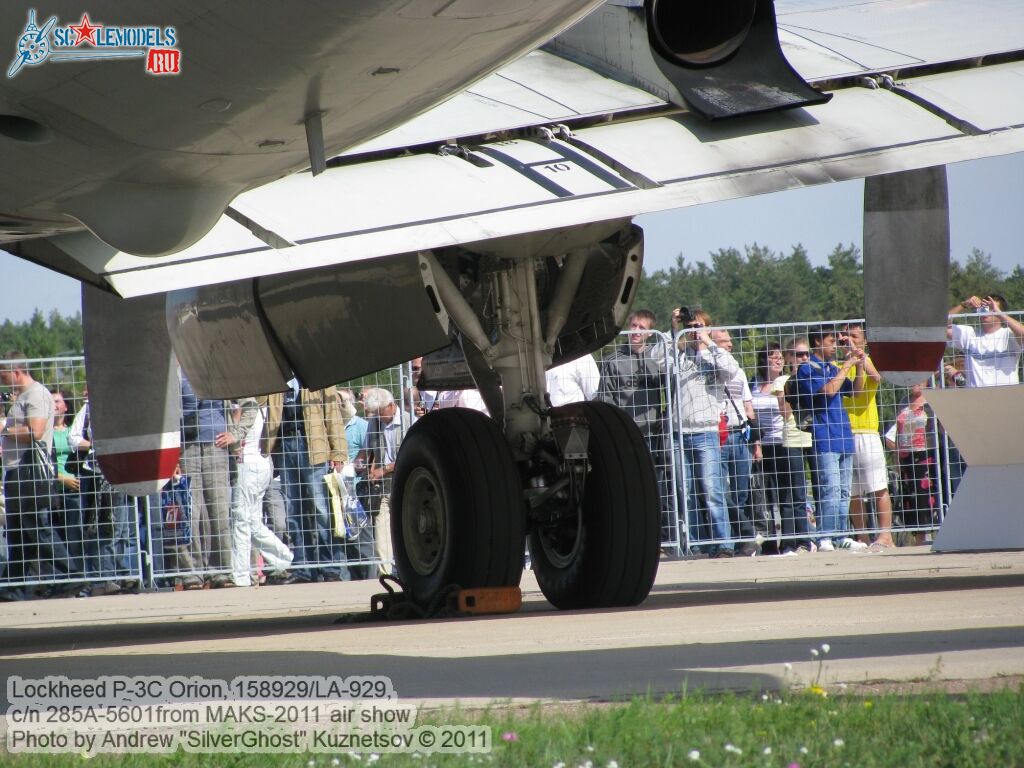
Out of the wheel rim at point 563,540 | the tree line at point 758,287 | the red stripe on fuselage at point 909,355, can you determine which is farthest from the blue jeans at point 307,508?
the tree line at point 758,287

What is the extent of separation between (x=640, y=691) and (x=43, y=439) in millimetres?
9514

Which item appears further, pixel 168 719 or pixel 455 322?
pixel 455 322

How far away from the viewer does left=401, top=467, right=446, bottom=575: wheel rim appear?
7207 millimetres

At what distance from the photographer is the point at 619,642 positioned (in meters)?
5.27

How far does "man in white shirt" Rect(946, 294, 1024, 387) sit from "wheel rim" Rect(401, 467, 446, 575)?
7774 millimetres

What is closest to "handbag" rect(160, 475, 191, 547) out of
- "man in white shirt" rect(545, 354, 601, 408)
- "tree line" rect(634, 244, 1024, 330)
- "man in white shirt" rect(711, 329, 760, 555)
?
"man in white shirt" rect(545, 354, 601, 408)

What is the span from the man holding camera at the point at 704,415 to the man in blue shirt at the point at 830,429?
752 mm

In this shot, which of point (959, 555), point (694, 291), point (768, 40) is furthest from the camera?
point (694, 291)

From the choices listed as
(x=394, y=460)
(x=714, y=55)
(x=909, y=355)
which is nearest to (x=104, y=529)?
(x=394, y=460)

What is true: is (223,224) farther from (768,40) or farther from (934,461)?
(934,461)

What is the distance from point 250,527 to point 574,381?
3.22 m

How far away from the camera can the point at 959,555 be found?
11328 mm

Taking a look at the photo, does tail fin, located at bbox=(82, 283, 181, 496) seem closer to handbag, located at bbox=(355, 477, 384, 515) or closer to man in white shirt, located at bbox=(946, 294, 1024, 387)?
handbag, located at bbox=(355, 477, 384, 515)

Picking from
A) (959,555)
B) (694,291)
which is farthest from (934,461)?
(694,291)
